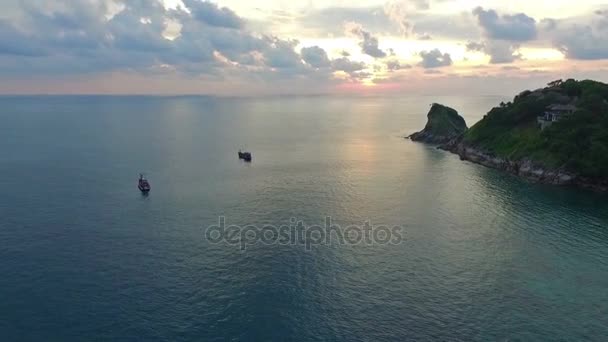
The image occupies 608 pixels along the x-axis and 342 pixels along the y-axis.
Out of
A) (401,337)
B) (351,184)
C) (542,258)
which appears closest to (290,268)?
(401,337)

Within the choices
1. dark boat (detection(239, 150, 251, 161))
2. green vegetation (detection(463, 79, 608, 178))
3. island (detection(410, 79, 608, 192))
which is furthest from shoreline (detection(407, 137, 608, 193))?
dark boat (detection(239, 150, 251, 161))

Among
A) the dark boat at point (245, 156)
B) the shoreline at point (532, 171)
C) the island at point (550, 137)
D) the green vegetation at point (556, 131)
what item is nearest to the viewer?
the shoreline at point (532, 171)

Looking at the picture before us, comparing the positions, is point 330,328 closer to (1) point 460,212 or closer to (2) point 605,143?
(1) point 460,212

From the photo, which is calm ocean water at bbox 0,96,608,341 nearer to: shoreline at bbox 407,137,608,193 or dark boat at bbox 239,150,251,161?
shoreline at bbox 407,137,608,193

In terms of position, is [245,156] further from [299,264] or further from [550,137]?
[550,137]

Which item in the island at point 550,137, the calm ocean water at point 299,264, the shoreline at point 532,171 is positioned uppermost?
the island at point 550,137

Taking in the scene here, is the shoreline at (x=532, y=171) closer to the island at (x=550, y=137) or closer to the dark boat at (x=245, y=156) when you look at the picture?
the island at (x=550, y=137)

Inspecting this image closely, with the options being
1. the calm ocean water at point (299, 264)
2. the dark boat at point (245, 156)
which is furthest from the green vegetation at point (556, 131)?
the dark boat at point (245, 156)
